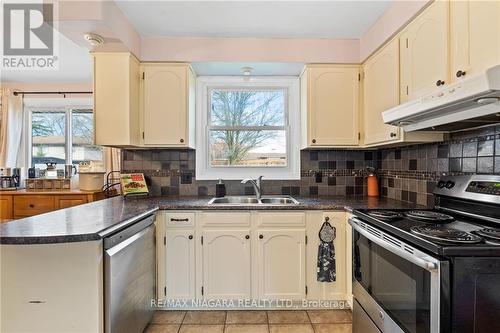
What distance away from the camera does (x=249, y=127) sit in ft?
9.78

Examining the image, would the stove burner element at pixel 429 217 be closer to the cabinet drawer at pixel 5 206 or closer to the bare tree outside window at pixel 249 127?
the bare tree outside window at pixel 249 127

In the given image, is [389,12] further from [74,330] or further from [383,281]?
[74,330]

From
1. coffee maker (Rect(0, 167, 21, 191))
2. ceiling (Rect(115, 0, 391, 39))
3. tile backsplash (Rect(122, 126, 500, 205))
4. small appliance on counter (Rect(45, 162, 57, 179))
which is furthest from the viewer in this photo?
small appliance on counter (Rect(45, 162, 57, 179))

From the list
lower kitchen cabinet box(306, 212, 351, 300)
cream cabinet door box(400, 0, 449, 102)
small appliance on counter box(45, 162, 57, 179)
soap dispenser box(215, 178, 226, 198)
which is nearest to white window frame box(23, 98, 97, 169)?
small appliance on counter box(45, 162, 57, 179)

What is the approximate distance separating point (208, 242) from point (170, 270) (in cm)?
38

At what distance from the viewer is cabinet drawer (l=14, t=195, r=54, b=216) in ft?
10.9

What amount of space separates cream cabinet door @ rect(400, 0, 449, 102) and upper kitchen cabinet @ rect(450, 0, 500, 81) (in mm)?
55

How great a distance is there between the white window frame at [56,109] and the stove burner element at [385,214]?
3979 mm

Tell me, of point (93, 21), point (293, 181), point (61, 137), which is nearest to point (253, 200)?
point (293, 181)

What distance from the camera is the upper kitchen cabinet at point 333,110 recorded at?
8.32 feet

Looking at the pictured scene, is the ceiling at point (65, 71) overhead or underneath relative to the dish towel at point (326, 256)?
overhead

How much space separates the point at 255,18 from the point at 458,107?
→ 1.57 metres

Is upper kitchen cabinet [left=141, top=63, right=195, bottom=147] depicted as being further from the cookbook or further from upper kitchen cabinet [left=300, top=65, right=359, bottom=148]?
upper kitchen cabinet [left=300, top=65, right=359, bottom=148]

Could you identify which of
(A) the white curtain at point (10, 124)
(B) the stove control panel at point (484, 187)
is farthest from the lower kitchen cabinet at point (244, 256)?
(A) the white curtain at point (10, 124)
